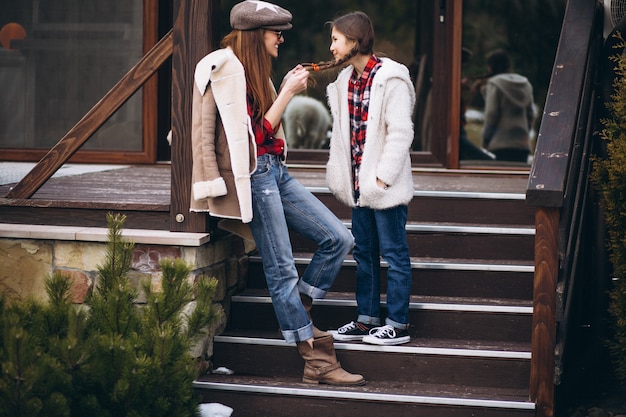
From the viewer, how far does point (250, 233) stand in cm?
484

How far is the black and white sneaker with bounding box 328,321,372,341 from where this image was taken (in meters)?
4.98

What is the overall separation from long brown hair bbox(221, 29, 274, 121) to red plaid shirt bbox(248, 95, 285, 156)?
26 mm

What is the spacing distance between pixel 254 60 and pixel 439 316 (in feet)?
5.40

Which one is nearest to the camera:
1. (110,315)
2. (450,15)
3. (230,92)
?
(110,315)

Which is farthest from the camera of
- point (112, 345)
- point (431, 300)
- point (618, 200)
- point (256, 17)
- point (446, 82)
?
point (446, 82)

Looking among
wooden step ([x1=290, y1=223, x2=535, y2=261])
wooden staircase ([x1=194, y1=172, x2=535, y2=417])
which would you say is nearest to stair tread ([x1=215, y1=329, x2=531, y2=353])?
wooden staircase ([x1=194, y1=172, x2=535, y2=417])

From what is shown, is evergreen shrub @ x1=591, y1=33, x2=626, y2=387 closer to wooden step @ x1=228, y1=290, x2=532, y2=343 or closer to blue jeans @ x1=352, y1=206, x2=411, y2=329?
wooden step @ x1=228, y1=290, x2=532, y2=343

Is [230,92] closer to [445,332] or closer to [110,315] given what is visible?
[110,315]

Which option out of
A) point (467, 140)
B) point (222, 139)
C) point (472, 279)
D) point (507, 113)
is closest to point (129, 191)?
point (222, 139)

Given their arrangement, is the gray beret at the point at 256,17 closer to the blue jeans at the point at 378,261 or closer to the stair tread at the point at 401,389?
the blue jeans at the point at 378,261

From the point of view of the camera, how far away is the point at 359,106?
4863 mm

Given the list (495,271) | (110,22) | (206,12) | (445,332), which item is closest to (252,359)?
(445,332)

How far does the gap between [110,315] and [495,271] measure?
7.29ft

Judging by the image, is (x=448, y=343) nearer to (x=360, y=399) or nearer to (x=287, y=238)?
(x=360, y=399)
